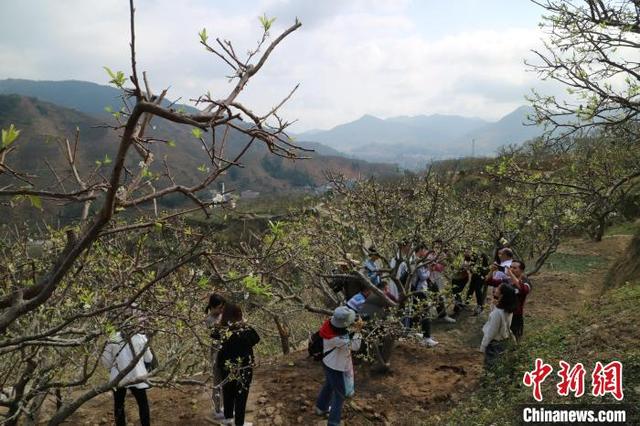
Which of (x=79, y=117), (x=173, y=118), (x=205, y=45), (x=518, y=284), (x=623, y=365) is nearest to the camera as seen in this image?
(x=173, y=118)

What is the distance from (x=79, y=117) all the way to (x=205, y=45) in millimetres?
164912

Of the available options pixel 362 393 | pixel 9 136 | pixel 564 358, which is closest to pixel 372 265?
pixel 362 393

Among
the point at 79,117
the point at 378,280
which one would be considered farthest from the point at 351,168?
the point at 378,280

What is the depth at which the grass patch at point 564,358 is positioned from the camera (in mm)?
5809

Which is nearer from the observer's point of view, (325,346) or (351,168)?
(325,346)

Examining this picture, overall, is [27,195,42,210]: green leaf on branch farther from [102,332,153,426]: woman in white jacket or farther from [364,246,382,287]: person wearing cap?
[364,246,382,287]: person wearing cap

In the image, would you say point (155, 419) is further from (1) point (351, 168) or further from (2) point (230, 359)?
(1) point (351, 168)

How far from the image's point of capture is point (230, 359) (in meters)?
6.54

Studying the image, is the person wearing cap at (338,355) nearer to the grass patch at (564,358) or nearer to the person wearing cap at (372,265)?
the grass patch at (564,358)

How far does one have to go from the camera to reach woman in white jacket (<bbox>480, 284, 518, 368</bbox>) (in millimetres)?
7219

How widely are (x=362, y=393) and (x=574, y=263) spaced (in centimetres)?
1232

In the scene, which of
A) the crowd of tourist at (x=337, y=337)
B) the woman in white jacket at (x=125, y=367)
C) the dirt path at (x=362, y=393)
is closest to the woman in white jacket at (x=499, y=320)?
the crowd of tourist at (x=337, y=337)

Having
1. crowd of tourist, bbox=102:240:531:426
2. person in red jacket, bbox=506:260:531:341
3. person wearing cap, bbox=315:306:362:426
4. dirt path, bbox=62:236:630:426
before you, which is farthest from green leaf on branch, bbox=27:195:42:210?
person in red jacket, bbox=506:260:531:341

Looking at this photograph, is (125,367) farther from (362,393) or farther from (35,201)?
(35,201)
